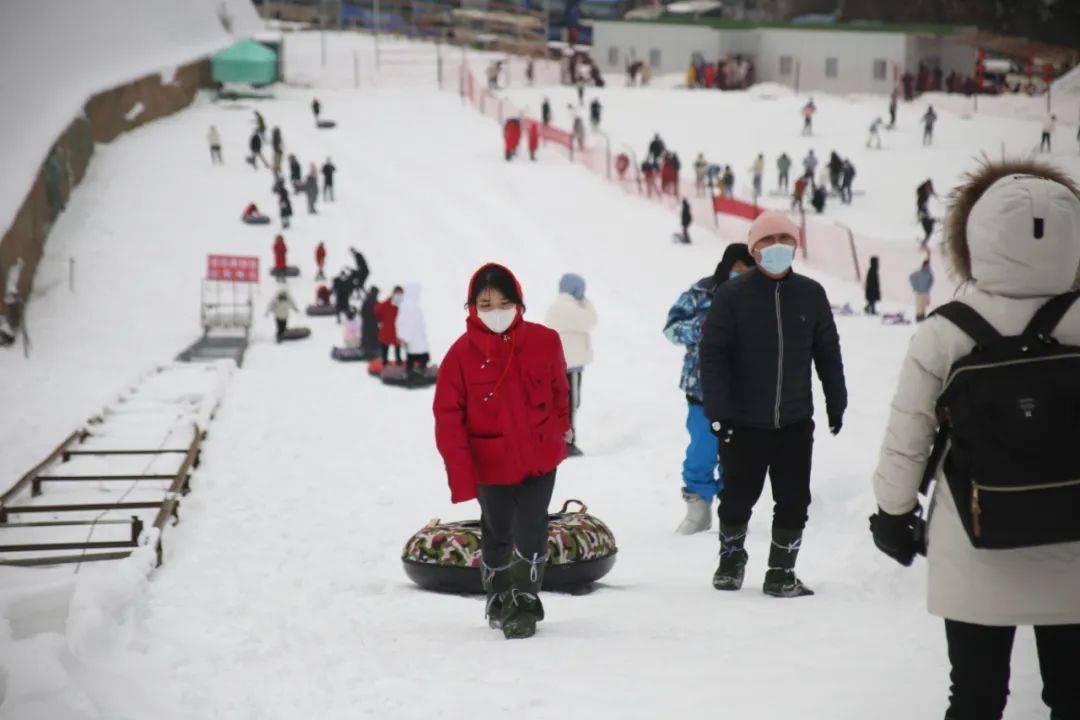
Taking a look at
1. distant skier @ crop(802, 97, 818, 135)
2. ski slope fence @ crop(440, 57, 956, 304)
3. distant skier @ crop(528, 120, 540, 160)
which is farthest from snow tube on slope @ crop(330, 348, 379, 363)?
distant skier @ crop(802, 97, 818, 135)

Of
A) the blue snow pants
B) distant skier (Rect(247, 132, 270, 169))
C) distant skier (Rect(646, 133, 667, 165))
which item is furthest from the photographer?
distant skier (Rect(646, 133, 667, 165))

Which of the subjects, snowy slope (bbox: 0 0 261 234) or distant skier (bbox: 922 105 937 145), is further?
distant skier (bbox: 922 105 937 145)

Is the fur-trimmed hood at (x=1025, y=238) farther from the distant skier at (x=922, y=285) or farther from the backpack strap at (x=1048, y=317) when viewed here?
the distant skier at (x=922, y=285)

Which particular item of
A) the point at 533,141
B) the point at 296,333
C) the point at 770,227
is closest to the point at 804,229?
the point at 296,333

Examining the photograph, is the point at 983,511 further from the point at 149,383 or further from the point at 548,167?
the point at 548,167

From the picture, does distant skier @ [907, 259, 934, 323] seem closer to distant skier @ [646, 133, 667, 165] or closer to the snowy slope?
the snowy slope

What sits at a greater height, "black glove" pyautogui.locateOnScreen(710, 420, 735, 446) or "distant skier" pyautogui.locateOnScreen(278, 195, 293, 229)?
"black glove" pyautogui.locateOnScreen(710, 420, 735, 446)

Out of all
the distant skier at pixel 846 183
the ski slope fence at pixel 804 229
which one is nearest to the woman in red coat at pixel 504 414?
the ski slope fence at pixel 804 229

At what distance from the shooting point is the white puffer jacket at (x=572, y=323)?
10977 mm

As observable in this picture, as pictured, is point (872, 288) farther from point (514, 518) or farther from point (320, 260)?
point (514, 518)

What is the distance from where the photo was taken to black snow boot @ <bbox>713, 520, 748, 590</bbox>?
227 inches

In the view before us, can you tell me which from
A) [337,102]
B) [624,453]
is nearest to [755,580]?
[624,453]

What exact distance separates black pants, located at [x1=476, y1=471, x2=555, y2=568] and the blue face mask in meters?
1.26

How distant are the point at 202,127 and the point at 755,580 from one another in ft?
131
